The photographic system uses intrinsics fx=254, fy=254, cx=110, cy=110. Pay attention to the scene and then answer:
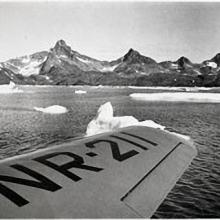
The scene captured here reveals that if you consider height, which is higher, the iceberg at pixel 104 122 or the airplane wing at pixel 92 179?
the airplane wing at pixel 92 179

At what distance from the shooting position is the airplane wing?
2.46 m

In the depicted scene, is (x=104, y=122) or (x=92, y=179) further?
(x=104, y=122)

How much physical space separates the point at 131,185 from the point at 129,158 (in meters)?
0.65

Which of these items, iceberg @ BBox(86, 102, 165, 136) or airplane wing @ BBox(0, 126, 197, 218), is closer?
airplane wing @ BBox(0, 126, 197, 218)

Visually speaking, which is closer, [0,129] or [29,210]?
[29,210]

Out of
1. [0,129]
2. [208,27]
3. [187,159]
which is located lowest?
[0,129]

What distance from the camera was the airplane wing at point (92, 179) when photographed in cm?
246

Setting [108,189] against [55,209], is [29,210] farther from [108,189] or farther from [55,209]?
[108,189]

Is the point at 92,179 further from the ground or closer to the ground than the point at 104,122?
further from the ground

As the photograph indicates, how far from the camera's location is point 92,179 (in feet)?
9.98

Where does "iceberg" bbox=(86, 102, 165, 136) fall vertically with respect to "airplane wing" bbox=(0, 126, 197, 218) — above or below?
below

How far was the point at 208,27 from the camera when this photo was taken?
926 inches

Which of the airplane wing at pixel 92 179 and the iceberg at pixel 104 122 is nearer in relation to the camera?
the airplane wing at pixel 92 179

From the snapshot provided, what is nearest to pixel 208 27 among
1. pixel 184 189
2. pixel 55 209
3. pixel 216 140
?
pixel 216 140
